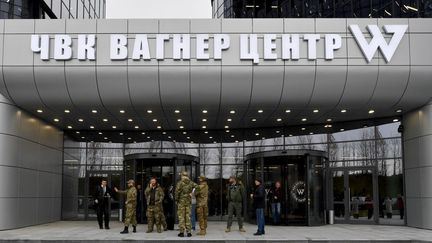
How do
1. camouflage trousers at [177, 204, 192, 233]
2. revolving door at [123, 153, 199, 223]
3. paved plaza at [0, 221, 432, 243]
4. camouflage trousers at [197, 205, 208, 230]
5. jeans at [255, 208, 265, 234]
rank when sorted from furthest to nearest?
1. revolving door at [123, 153, 199, 223]
2. camouflage trousers at [197, 205, 208, 230]
3. jeans at [255, 208, 265, 234]
4. camouflage trousers at [177, 204, 192, 233]
5. paved plaza at [0, 221, 432, 243]

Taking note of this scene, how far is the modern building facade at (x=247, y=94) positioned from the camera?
16875mm

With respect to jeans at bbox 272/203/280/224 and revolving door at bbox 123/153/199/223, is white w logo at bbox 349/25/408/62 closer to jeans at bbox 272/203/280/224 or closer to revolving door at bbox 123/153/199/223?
jeans at bbox 272/203/280/224

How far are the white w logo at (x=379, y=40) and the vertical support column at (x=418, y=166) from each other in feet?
9.22

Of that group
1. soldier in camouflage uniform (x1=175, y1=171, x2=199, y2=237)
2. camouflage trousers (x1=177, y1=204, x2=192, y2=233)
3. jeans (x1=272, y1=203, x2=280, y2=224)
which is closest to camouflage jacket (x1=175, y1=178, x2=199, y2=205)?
soldier in camouflage uniform (x1=175, y1=171, x2=199, y2=237)

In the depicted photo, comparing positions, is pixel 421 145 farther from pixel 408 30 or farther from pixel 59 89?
pixel 59 89

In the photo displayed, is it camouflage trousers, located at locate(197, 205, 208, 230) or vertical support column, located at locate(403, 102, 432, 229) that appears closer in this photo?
camouflage trousers, located at locate(197, 205, 208, 230)

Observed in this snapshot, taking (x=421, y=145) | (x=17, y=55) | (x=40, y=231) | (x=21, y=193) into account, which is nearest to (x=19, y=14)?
(x=17, y=55)

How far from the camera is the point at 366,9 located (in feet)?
81.7

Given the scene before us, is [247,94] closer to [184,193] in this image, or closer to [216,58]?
[216,58]

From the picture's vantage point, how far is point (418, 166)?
61.9 ft

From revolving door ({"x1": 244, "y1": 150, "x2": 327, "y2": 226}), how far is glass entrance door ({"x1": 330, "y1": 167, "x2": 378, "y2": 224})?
6.98ft

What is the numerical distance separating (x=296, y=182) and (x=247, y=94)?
463cm

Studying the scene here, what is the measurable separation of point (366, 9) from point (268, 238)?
14.2 m

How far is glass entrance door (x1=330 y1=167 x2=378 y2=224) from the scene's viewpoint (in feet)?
70.6
